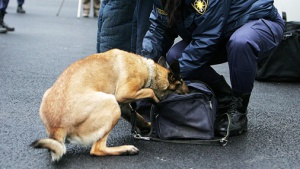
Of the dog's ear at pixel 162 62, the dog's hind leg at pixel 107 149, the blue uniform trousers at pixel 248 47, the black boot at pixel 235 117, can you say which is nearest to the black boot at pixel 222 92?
the black boot at pixel 235 117

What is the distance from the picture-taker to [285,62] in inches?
241

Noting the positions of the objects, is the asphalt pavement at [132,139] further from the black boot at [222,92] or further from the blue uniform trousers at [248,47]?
the blue uniform trousers at [248,47]

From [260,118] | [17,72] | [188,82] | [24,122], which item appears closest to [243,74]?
[188,82]

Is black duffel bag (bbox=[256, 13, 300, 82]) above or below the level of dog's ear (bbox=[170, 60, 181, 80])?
below

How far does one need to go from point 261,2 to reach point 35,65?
360 cm

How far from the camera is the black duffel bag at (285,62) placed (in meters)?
6.05

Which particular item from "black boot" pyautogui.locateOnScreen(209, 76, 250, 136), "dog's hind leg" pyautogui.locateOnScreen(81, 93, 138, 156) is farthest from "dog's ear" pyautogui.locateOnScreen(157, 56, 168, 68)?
"dog's hind leg" pyautogui.locateOnScreen(81, 93, 138, 156)

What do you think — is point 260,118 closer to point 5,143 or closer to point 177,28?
point 177,28

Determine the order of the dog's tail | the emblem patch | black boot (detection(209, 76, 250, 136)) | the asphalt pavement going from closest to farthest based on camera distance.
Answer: the dog's tail, the asphalt pavement, the emblem patch, black boot (detection(209, 76, 250, 136))

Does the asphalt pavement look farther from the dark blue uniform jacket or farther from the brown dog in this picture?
the dark blue uniform jacket

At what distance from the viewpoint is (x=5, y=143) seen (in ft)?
11.9

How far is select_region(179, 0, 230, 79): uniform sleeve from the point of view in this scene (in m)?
3.80

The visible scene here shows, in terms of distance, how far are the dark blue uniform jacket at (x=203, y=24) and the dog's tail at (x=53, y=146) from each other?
133 centimetres

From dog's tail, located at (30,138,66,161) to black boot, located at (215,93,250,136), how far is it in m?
1.37
